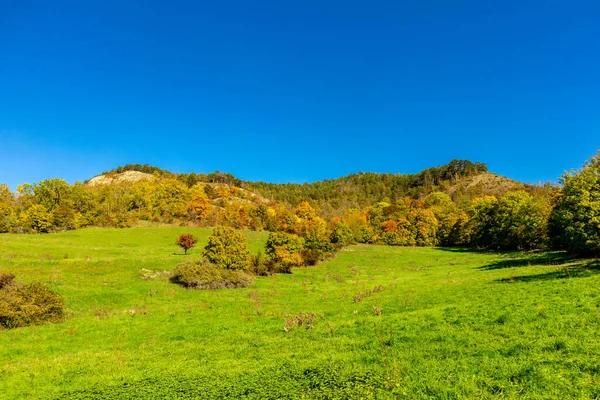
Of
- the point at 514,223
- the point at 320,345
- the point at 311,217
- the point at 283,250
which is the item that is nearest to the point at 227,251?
the point at 283,250

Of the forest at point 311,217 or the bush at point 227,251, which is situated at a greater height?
the forest at point 311,217

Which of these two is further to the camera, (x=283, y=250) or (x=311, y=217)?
(x=311, y=217)

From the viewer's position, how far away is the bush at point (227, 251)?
4053 cm

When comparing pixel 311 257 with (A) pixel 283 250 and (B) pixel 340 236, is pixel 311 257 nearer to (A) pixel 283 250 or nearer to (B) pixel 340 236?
(A) pixel 283 250

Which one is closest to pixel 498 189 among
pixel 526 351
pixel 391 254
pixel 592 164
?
pixel 391 254

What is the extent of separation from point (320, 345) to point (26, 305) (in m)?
22.3

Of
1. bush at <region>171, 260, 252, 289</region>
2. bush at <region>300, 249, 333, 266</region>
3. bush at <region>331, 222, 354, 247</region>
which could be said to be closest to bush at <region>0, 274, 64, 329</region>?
bush at <region>171, 260, 252, 289</region>

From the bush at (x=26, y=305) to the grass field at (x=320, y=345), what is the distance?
43.3 inches

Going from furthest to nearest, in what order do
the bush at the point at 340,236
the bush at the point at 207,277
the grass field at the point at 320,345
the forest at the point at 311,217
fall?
the bush at the point at 340,236, the forest at the point at 311,217, the bush at the point at 207,277, the grass field at the point at 320,345

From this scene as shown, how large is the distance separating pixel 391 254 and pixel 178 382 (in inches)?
2504

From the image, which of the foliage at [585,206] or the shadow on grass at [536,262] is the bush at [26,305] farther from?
the shadow on grass at [536,262]

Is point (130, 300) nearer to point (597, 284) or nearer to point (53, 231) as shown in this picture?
point (597, 284)

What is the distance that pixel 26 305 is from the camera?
74.4 ft

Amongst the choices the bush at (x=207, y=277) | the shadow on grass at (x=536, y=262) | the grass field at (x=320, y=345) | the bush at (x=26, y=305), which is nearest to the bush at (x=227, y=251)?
the bush at (x=207, y=277)
